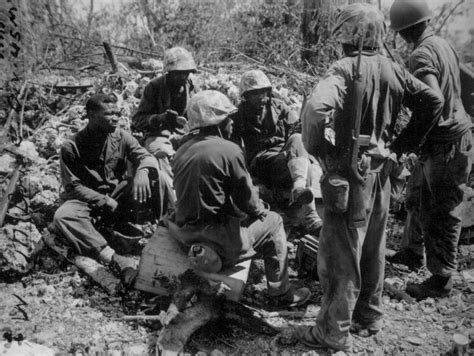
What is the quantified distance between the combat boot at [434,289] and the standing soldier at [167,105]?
3090 mm

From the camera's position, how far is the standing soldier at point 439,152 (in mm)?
3887

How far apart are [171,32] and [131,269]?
281 inches

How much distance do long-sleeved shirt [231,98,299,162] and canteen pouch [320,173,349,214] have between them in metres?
2.17

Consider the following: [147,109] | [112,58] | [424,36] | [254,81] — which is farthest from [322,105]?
[112,58]

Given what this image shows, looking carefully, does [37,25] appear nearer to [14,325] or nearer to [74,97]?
[74,97]

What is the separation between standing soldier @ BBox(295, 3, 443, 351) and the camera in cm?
292

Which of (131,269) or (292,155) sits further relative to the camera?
(292,155)

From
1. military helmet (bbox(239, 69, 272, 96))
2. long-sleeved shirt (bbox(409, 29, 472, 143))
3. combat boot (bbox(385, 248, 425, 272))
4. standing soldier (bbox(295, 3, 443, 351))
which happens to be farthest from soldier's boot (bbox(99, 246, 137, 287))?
long-sleeved shirt (bbox(409, 29, 472, 143))

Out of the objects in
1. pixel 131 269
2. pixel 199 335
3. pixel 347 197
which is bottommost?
pixel 199 335

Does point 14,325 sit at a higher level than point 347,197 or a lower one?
lower

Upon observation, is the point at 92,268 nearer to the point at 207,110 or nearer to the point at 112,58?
the point at 207,110

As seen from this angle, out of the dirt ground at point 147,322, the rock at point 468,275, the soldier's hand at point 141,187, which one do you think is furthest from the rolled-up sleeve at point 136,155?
the rock at point 468,275

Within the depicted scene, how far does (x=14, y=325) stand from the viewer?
145 inches

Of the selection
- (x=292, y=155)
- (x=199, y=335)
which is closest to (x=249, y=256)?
(x=199, y=335)
